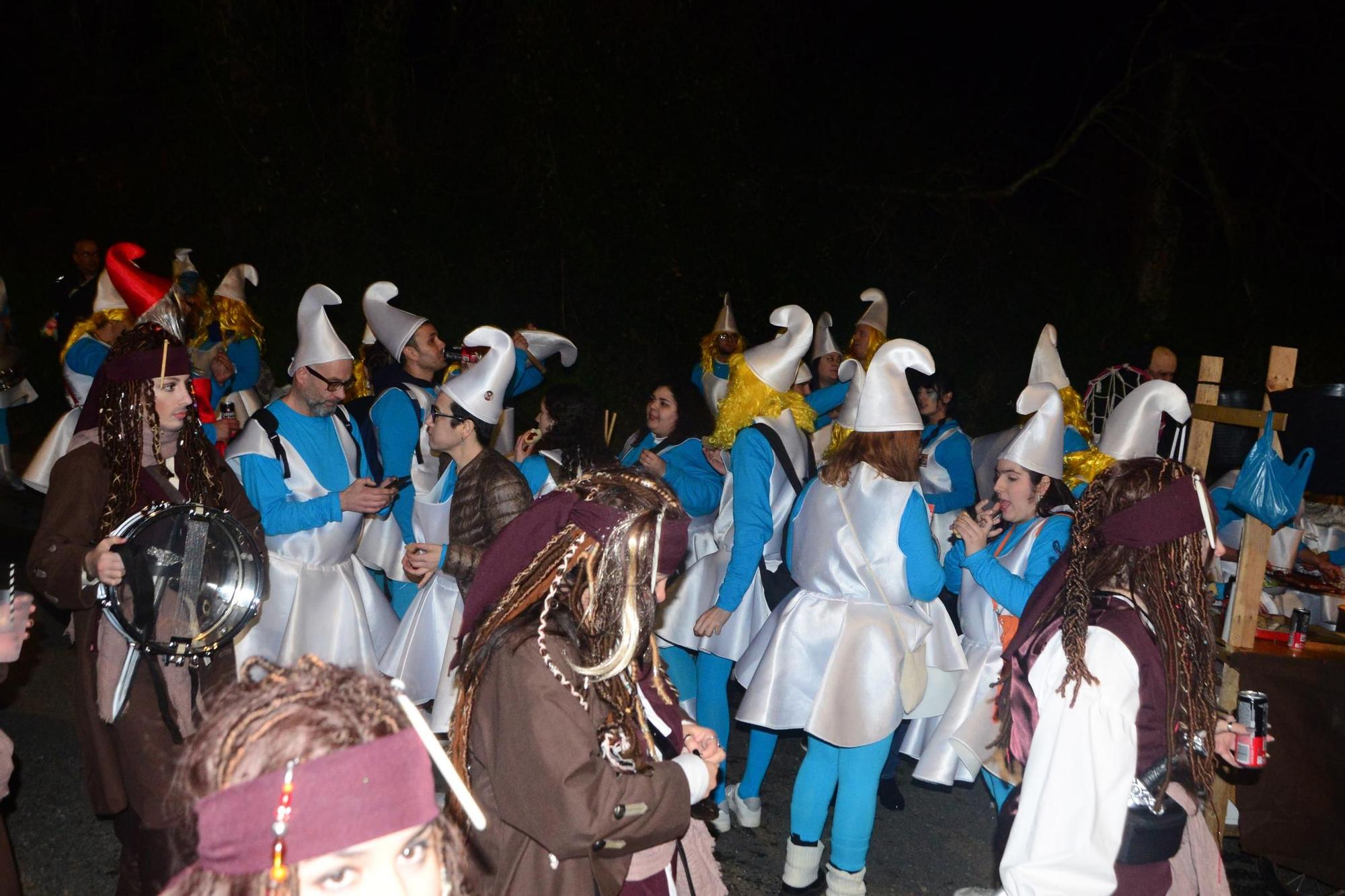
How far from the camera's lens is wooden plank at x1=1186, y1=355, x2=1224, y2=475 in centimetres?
492

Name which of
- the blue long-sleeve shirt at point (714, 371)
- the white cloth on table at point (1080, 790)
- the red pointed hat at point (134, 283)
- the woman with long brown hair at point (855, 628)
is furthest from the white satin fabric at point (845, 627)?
the red pointed hat at point (134, 283)

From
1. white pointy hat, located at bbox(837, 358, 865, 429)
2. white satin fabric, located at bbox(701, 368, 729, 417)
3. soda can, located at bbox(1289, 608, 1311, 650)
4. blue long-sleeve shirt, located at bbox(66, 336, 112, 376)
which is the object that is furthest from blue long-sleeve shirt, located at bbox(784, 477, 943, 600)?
blue long-sleeve shirt, located at bbox(66, 336, 112, 376)

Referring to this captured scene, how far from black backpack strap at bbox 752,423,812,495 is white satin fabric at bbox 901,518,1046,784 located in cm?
95

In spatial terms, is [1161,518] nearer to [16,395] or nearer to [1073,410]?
[1073,410]

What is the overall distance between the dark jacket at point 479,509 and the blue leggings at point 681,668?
1536 mm

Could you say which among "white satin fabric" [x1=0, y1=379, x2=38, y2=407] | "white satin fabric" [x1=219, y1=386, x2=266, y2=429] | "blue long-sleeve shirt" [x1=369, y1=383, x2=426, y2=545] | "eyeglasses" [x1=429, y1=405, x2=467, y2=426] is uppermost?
"eyeglasses" [x1=429, y1=405, x2=467, y2=426]

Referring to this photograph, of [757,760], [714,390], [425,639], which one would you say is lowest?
[757,760]

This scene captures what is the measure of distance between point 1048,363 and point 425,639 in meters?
3.56

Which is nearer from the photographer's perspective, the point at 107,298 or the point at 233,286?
the point at 107,298

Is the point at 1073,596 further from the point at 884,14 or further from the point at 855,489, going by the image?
the point at 884,14

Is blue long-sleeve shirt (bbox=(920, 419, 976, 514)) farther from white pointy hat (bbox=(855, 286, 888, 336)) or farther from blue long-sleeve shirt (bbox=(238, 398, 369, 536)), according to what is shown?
blue long-sleeve shirt (bbox=(238, 398, 369, 536))

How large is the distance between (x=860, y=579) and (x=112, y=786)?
111 inches

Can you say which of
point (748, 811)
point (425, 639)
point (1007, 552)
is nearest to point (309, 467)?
point (425, 639)

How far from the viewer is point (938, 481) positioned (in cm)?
649
